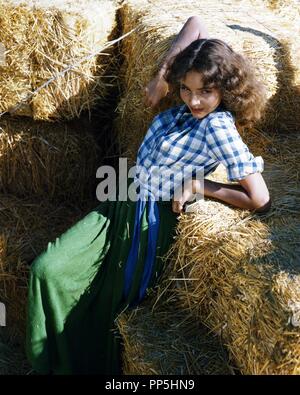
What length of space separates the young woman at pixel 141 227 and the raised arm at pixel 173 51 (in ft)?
0.57

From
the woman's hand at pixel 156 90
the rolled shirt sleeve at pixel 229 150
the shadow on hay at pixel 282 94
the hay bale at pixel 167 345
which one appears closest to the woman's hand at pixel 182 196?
the rolled shirt sleeve at pixel 229 150

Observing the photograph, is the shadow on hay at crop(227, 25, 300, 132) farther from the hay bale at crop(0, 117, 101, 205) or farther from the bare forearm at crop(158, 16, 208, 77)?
the hay bale at crop(0, 117, 101, 205)

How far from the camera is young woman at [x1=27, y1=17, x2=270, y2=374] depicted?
279cm

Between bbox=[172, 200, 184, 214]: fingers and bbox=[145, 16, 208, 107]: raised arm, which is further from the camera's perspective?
bbox=[145, 16, 208, 107]: raised arm

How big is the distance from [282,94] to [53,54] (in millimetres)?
1076

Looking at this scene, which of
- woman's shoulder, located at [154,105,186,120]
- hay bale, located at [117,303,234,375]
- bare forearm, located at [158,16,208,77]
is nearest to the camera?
hay bale, located at [117,303,234,375]

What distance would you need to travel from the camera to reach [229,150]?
2.69m

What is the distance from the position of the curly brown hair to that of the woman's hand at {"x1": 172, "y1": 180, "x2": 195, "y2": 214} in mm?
339

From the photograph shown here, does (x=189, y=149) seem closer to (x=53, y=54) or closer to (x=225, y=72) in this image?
(x=225, y=72)

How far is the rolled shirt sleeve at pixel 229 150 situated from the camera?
2674 mm

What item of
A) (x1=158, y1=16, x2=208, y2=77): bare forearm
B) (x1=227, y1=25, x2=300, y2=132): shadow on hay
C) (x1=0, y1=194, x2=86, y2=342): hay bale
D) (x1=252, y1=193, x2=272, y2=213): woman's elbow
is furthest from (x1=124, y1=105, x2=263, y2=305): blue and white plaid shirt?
(x1=0, y1=194, x2=86, y2=342): hay bale

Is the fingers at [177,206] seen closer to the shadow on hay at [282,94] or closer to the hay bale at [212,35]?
the hay bale at [212,35]
